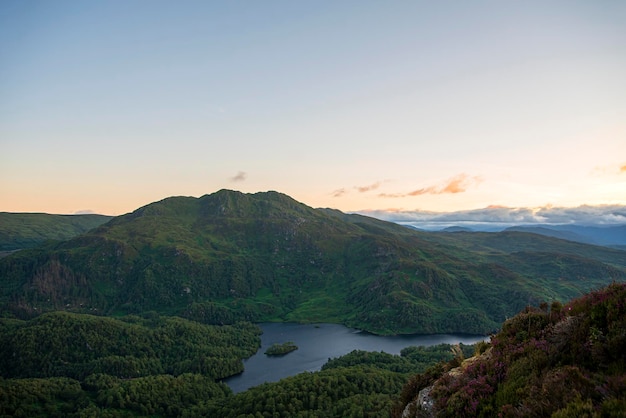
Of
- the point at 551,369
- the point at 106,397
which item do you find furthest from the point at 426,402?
the point at 106,397

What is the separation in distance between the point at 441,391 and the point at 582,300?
989 cm

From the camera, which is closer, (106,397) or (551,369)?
(551,369)

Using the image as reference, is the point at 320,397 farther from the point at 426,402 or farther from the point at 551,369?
the point at 551,369

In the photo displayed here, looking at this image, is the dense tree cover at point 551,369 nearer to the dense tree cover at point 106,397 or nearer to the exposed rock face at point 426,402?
the exposed rock face at point 426,402

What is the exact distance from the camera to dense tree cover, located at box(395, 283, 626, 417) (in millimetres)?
14039

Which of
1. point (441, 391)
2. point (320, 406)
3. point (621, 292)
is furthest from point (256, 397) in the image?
point (621, 292)

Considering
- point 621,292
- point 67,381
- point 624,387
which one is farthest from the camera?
point 67,381

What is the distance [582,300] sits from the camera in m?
20.2

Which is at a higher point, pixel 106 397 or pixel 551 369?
pixel 551 369

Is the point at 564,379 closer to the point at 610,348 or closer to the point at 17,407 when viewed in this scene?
the point at 610,348

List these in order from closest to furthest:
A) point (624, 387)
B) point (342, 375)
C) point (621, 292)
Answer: point (624, 387), point (621, 292), point (342, 375)

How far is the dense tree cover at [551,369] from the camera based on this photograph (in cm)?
1404

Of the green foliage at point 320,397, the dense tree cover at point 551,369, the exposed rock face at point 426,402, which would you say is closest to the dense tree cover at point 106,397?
the green foliage at point 320,397

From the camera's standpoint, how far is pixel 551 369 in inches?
677
